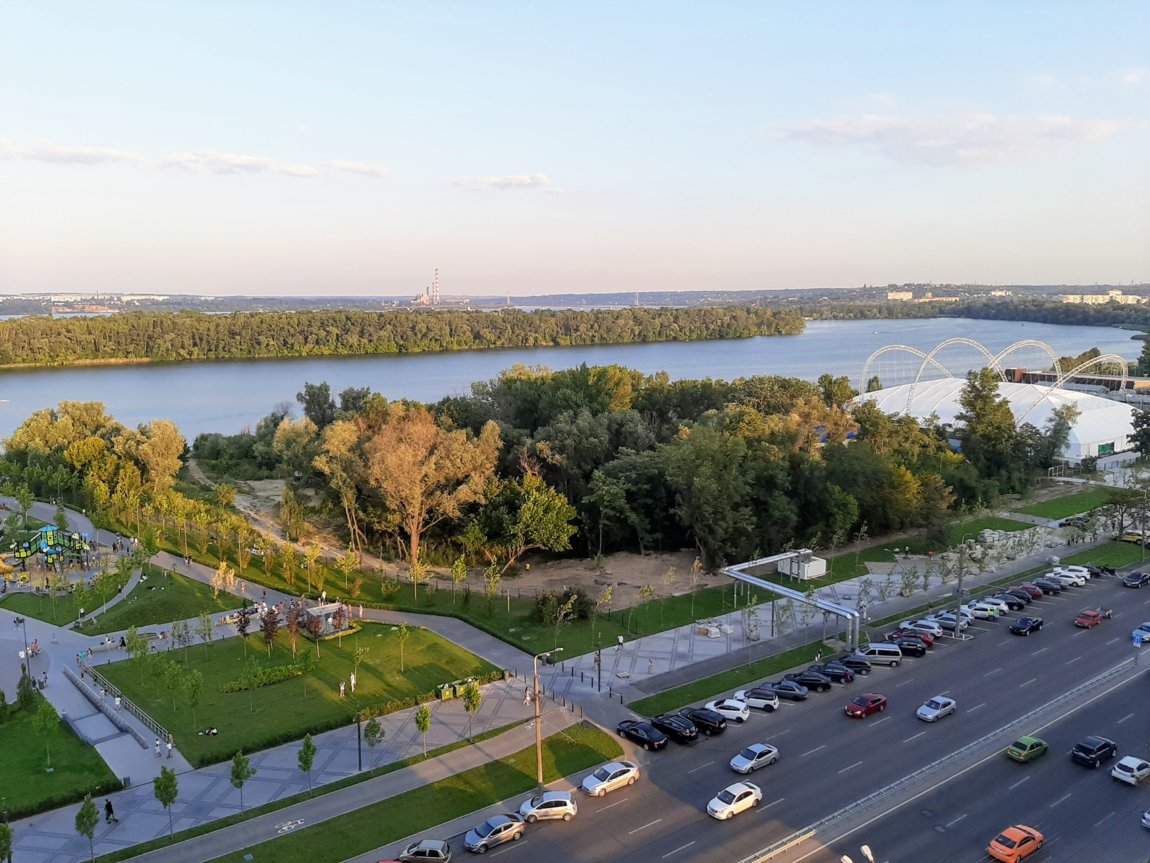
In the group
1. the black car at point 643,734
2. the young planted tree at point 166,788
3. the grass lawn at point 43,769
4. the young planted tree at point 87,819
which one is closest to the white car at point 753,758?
the black car at point 643,734

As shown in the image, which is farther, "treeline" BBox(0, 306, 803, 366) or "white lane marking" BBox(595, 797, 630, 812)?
"treeline" BBox(0, 306, 803, 366)

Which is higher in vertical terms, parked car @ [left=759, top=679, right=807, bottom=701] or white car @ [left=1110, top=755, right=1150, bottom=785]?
white car @ [left=1110, top=755, right=1150, bottom=785]

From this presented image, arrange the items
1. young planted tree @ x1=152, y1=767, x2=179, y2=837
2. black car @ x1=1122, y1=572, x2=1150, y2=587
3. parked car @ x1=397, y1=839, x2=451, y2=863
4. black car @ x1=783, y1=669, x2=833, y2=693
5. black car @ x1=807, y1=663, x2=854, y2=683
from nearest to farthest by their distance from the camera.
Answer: parked car @ x1=397, y1=839, x2=451, y2=863 < young planted tree @ x1=152, y1=767, x2=179, y2=837 < black car @ x1=783, y1=669, x2=833, y2=693 < black car @ x1=807, y1=663, x2=854, y2=683 < black car @ x1=1122, y1=572, x2=1150, y2=587

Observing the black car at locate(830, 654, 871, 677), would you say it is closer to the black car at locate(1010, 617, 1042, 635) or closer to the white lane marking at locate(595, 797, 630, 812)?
the black car at locate(1010, 617, 1042, 635)

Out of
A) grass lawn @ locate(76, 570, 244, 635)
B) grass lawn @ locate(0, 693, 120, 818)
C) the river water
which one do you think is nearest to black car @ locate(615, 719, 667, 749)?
grass lawn @ locate(0, 693, 120, 818)

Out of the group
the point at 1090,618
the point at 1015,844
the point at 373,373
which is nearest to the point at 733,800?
the point at 1015,844

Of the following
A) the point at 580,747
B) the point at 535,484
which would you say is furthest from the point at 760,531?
the point at 580,747

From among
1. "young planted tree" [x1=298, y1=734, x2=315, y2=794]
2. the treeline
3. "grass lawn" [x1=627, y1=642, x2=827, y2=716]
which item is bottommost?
"grass lawn" [x1=627, y1=642, x2=827, y2=716]
